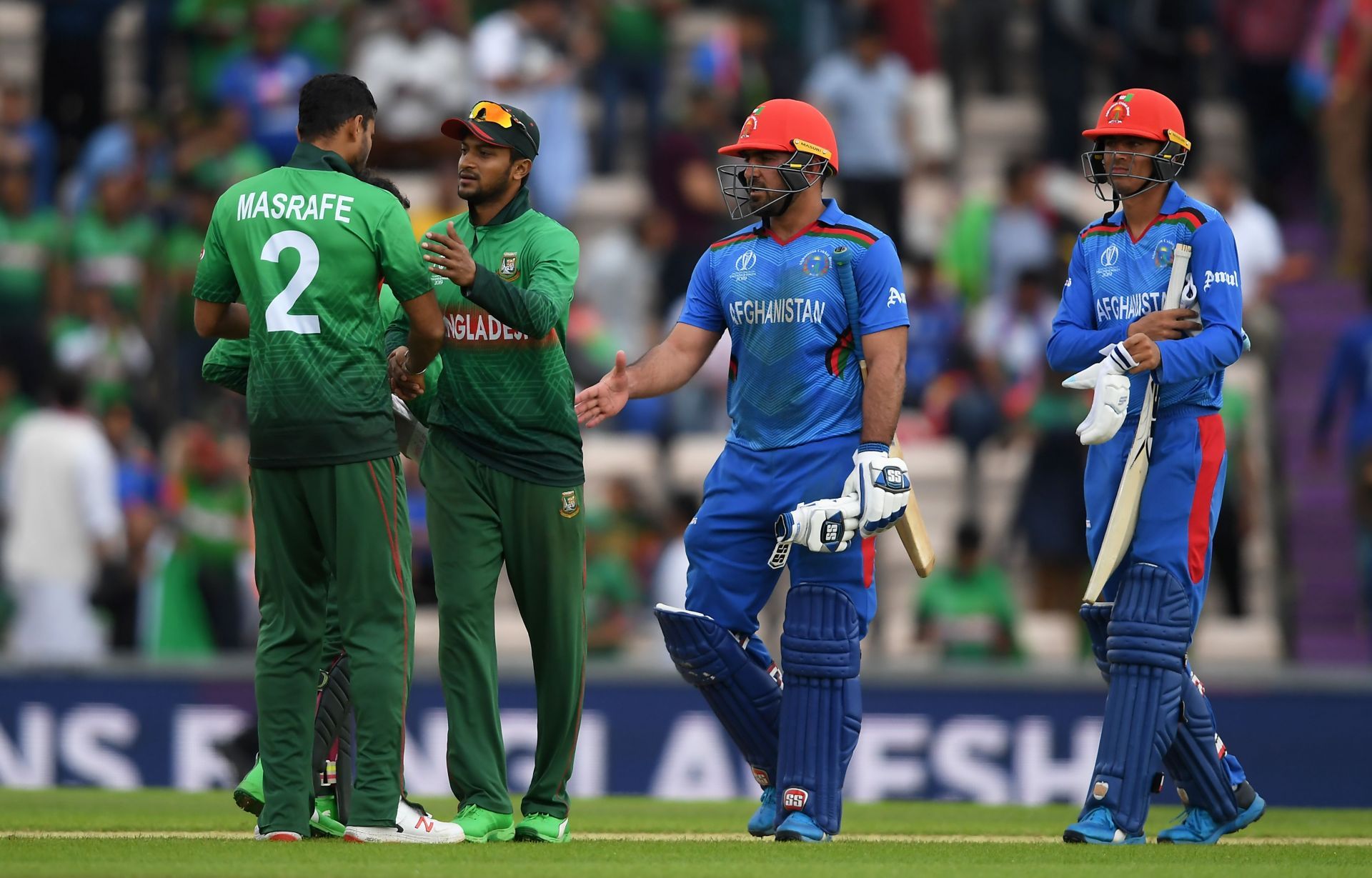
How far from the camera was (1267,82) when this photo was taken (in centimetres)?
1791

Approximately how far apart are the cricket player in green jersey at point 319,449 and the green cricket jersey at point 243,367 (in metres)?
0.39

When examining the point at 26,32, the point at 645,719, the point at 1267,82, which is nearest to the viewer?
the point at 645,719

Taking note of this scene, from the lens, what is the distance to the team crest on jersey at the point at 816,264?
7680mm

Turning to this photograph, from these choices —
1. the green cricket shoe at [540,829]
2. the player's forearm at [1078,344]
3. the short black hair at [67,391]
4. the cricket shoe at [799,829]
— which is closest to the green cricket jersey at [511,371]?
the green cricket shoe at [540,829]

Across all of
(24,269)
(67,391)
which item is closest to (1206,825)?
(67,391)

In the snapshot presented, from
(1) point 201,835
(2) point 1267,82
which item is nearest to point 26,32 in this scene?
(2) point 1267,82

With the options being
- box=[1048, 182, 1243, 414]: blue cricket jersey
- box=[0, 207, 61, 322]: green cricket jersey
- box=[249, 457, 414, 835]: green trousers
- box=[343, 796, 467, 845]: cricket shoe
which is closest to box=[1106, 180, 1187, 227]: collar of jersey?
box=[1048, 182, 1243, 414]: blue cricket jersey

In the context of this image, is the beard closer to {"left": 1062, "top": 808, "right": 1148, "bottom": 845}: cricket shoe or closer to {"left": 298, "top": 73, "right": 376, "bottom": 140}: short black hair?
{"left": 298, "top": 73, "right": 376, "bottom": 140}: short black hair

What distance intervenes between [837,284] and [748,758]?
5.71 ft

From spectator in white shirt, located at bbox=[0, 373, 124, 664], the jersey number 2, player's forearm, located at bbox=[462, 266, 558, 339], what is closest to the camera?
the jersey number 2

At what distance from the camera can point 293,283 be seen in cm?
707

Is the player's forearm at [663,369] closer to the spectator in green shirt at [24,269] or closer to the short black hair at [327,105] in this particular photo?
the short black hair at [327,105]

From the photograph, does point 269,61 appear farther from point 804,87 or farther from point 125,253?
point 804,87

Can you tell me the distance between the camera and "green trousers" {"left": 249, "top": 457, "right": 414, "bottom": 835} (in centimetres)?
711
